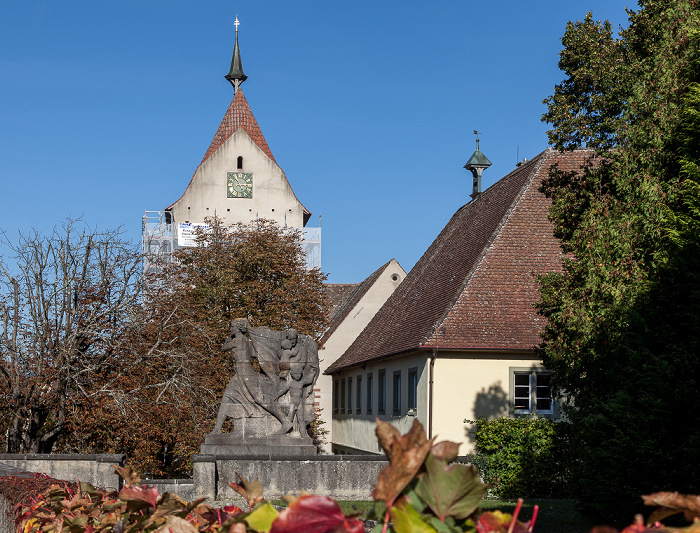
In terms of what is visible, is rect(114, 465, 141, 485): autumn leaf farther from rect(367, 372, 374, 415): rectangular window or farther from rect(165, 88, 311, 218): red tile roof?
rect(165, 88, 311, 218): red tile roof

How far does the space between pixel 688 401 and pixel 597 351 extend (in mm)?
3787

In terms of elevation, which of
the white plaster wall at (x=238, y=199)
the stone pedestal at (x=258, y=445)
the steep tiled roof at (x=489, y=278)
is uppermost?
the white plaster wall at (x=238, y=199)

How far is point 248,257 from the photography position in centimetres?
3866

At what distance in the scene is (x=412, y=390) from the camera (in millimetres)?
27312

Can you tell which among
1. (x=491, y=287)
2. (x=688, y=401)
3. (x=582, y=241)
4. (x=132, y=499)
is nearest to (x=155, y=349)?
(x=491, y=287)

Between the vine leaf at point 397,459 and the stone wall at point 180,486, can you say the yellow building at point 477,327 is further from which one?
the vine leaf at point 397,459

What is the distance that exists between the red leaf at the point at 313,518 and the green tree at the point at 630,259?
8.75m

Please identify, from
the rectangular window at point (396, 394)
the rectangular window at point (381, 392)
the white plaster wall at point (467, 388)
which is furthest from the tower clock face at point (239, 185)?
the white plaster wall at point (467, 388)

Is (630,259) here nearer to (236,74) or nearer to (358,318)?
(358,318)

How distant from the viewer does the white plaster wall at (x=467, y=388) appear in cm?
2484

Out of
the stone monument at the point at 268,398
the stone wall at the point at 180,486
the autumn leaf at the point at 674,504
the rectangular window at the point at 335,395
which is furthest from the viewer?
the rectangular window at the point at 335,395

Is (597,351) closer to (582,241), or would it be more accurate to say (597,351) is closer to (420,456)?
(582,241)

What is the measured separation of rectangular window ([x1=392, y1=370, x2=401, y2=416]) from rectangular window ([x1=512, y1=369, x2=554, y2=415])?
480cm

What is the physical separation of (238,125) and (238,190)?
5317mm
